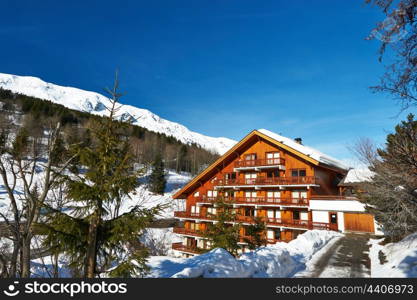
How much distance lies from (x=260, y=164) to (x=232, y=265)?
22626 mm

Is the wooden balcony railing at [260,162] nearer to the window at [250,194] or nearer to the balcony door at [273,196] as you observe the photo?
the balcony door at [273,196]

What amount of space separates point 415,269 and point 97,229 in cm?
1055

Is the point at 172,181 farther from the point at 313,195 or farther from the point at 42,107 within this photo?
the point at 42,107

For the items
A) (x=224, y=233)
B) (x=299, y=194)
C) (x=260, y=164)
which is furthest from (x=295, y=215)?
(x=224, y=233)

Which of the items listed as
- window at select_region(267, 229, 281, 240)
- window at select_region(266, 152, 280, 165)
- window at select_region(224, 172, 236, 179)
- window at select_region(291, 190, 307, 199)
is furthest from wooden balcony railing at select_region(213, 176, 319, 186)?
window at select_region(267, 229, 281, 240)

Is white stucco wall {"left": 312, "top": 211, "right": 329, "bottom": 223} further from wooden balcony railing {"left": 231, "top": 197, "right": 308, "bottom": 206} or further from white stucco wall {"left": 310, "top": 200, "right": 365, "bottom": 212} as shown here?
wooden balcony railing {"left": 231, "top": 197, "right": 308, "bottom": 206}

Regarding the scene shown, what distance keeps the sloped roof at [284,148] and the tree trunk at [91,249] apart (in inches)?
937

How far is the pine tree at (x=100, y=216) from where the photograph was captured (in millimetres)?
6500

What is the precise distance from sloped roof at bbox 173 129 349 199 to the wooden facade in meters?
0.11

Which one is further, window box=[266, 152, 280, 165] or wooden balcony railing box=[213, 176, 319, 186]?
window box=[266, 152, 280, 165]

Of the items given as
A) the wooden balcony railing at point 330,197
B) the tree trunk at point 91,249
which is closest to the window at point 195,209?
the wooden balcony railing at point 330,197

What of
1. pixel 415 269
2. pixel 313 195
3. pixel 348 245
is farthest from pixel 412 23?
pixel 313 195

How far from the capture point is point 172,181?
2594 inches

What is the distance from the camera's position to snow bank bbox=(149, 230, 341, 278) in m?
7.21
